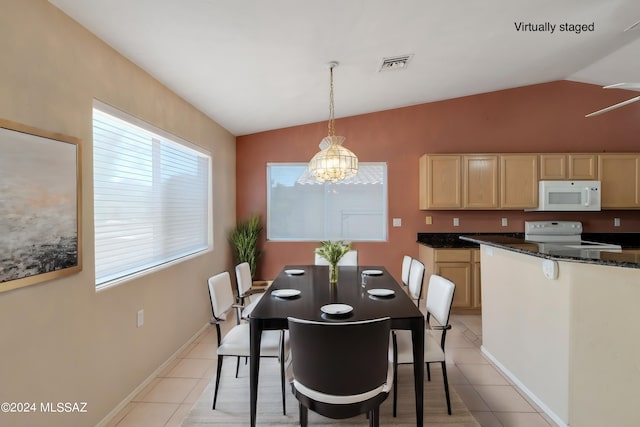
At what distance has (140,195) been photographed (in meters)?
2.55

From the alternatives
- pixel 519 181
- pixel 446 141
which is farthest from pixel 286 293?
pixel 519 181

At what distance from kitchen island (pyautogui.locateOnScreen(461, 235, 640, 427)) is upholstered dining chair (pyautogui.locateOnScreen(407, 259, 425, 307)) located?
0.73 metres

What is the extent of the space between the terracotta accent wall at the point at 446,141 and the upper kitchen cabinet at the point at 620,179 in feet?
1.13

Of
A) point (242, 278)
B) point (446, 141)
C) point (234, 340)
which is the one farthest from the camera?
point (446, 141)

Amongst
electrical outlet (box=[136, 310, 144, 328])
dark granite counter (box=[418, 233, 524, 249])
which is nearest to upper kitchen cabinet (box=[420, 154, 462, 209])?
dark granite counter (box=[418, 233, 524, 249])

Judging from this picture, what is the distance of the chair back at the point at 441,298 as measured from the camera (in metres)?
2.12

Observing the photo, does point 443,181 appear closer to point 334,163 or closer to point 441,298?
point 334,163

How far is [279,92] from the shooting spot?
3.37 meters

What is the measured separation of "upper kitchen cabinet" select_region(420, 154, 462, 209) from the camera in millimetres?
4254

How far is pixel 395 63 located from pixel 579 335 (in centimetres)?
265

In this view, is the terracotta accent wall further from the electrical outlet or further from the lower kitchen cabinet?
the electrical outlet

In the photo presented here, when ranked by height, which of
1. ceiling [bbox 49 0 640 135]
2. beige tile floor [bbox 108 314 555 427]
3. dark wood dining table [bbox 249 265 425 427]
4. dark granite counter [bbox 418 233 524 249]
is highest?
ceiling [bbox 49 0 640 135]

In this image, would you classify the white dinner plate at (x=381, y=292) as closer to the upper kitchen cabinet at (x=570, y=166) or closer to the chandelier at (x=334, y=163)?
the chandelier at (x=334, y=163)

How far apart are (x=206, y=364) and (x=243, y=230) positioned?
2.11 metres
